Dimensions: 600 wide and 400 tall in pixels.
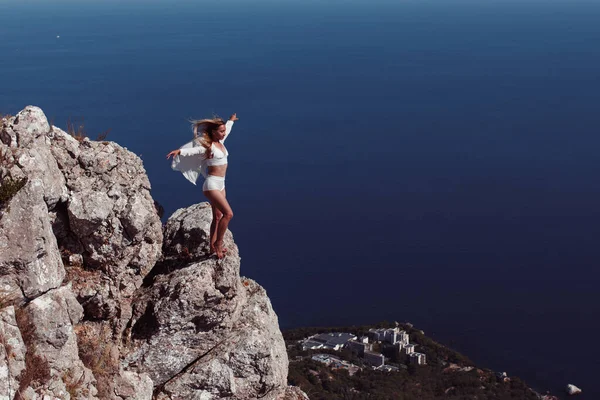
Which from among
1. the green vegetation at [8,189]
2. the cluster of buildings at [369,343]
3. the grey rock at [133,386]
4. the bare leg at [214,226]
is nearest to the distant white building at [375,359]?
the cluster of buildings at [369,343]

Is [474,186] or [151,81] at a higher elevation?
[151,81]

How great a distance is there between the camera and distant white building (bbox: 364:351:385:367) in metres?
42.1

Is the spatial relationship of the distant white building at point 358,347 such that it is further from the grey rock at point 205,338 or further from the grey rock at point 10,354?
the grey rock at point 10,354

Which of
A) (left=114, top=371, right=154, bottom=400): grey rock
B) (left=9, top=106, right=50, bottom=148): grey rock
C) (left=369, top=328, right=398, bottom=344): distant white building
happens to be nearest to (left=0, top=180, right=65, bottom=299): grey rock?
(left=9, top=106, right=50, bottom=148): grey rock

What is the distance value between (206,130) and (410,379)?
3390cm

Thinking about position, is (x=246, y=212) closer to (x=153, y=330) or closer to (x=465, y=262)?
(x=465, y=262)

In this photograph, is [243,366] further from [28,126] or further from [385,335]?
[385,335]

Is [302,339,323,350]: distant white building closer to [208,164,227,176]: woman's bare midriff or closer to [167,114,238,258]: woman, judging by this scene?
[167,114,238,258]: woman

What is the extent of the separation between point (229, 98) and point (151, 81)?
19959 mm

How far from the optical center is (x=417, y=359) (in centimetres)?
4325

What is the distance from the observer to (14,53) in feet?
436

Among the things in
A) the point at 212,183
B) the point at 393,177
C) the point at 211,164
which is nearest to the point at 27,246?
the point at 212,183

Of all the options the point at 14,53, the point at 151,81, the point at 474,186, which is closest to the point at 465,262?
the point at 474,186

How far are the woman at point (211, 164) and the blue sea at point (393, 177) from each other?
13.1 meters
